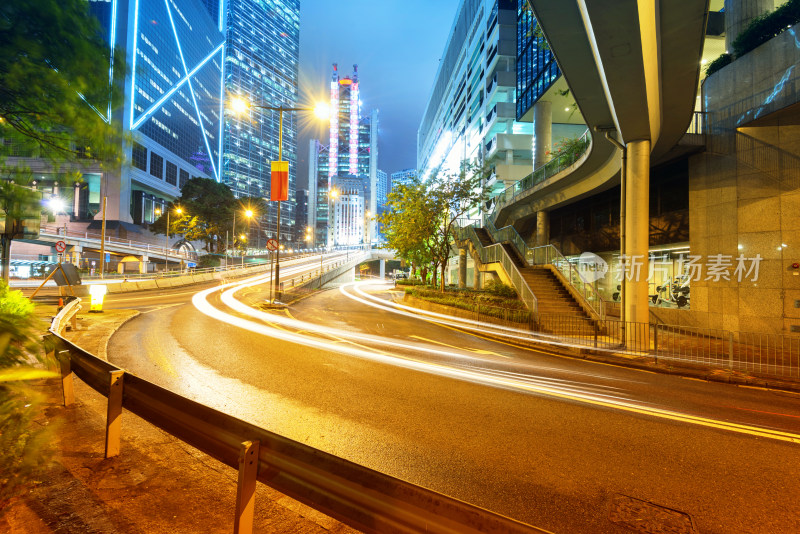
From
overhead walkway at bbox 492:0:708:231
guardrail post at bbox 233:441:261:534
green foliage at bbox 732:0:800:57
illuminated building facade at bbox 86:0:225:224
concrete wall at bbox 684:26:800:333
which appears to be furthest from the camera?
illuminated building facade at bbox 86:0:225:224

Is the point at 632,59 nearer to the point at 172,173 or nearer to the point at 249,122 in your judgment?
the point at 172,173

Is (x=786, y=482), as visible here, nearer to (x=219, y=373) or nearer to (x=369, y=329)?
(x=219, y=373)

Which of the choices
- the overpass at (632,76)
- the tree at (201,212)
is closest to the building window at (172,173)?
the tree at (201,212)

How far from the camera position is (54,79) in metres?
2.61

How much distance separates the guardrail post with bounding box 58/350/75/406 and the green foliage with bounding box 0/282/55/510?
2695 mm

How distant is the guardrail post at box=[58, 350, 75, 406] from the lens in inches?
172

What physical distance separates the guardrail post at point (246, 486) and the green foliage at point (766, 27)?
64.4 feet

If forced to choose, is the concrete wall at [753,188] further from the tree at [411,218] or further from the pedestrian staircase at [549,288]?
the tree at [411,218]

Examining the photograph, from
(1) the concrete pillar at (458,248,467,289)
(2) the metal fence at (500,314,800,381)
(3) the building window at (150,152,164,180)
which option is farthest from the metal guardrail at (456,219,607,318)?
(3) the building window at (150,152,164,180)

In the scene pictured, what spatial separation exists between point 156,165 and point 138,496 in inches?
3454

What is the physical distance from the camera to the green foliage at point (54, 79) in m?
2.43

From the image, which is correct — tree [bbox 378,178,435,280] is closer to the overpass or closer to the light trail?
the overpass

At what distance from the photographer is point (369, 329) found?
14469 millimetres

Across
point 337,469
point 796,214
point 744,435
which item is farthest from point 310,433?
point 796,214
